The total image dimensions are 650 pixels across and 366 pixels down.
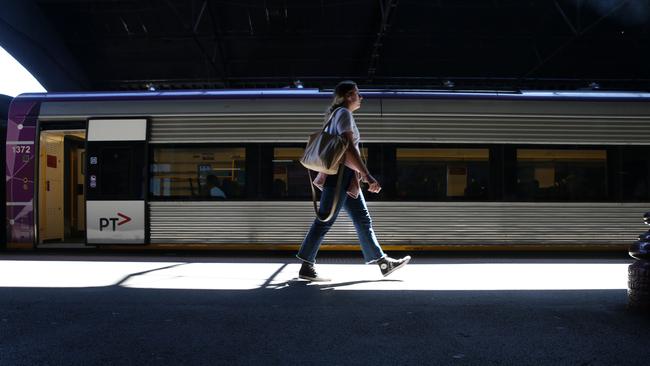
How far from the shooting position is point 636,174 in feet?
27.5

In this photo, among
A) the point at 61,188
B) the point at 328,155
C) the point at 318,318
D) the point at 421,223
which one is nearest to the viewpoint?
the point at 318,318

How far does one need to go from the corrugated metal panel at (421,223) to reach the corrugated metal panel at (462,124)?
1.05m

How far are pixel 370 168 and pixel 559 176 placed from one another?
3.00 metres

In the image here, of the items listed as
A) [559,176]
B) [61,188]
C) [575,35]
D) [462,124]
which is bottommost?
[61,188]

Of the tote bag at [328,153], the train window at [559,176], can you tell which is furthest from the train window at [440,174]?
the tote bag at [328,153]

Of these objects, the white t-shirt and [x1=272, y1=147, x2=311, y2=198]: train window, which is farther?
[x1=272, y1=147, x2=311, y2=198]: train window

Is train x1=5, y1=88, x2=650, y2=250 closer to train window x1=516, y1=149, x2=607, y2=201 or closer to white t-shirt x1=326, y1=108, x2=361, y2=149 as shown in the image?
train window x1=516, y1=149, x2=607, y2=201

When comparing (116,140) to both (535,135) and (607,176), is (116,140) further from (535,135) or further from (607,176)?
(607,176)

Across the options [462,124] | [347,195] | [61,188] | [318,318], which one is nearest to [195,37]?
[61,188]

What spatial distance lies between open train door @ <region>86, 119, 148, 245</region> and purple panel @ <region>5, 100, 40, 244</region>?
905mm

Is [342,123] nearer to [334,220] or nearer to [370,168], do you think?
[334,220]

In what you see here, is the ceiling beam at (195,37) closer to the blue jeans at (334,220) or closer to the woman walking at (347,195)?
the woman walking at (347,195)

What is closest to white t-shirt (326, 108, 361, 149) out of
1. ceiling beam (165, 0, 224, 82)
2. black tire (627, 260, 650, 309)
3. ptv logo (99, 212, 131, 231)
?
black tire (627, 260, 650, 309)

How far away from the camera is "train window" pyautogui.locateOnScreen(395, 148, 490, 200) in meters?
8.20
